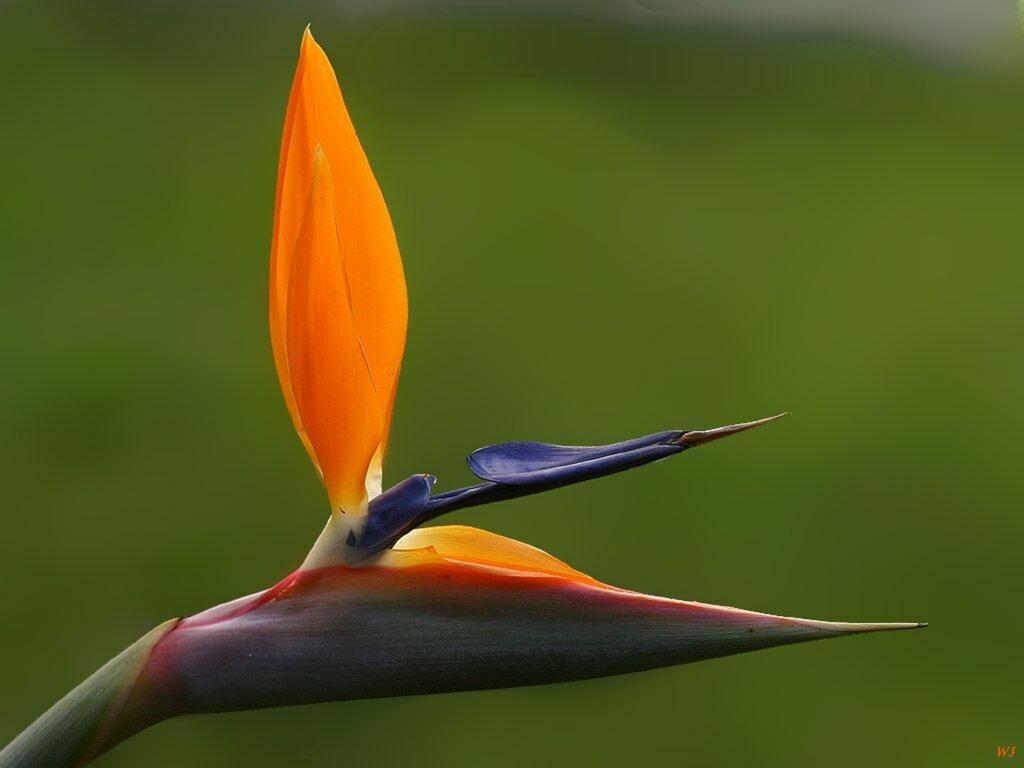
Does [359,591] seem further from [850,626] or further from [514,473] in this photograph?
[850,626]

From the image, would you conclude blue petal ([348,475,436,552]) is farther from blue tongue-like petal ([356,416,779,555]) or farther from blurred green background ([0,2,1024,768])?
blurred green background ([0,2,1024,768])

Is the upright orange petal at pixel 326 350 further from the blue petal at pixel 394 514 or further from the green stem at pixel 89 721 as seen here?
A: the green stem at pixel 89 721

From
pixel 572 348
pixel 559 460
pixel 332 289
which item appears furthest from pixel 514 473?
pixel 572 348

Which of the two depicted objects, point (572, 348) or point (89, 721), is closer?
point (89, 721)

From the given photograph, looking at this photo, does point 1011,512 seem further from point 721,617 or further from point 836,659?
point 721,617

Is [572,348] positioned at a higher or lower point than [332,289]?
lower

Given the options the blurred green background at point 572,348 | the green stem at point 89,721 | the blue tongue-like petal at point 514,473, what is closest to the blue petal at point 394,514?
the blue tongue-like petal at point 514,473

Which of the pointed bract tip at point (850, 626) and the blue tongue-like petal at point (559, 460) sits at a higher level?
the blue tongue-like petal at point (559, 460)
